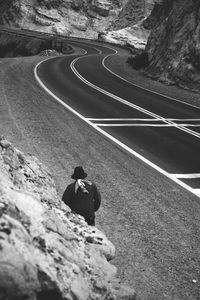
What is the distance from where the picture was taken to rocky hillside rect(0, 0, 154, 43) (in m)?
78.1

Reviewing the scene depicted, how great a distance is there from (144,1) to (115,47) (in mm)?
17900

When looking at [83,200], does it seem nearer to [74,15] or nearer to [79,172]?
[79,172]

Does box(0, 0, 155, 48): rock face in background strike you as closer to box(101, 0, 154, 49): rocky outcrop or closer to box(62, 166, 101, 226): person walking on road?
box(101, 0, 154, 49): rocky outcrop

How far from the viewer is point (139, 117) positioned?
1798 cm

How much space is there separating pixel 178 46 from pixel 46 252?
28677 millimetres

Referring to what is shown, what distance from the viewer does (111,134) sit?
14.8m

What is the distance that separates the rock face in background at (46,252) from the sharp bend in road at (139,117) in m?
4.70

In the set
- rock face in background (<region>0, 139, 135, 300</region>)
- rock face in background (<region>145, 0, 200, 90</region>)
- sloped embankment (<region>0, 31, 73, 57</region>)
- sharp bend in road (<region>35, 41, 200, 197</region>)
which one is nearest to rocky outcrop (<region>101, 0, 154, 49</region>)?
sloped embankment (<region>0, 31, 73, 57</region>)

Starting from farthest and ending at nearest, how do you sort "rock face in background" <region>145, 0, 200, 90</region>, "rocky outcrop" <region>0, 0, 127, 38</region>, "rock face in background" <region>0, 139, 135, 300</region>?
"rocky outcrop" <region>0, 0, 127, 38</region> < "rock face in background" <region>145, 0, 200, 90</region> < "rock face in background" <region>0, 139, 135, 300</region>

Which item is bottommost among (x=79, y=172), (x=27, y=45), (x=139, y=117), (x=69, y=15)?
(x=27, y=45)

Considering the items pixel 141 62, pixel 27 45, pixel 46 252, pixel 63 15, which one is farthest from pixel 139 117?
pixel 63 15

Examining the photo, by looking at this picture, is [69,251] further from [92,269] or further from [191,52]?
[191,52]

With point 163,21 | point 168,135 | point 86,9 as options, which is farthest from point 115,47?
point 168,135

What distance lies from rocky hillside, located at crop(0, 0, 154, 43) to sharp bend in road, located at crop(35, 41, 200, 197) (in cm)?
5169
